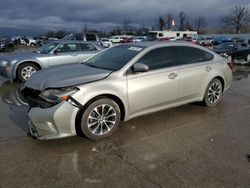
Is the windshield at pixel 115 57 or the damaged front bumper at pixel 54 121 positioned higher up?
the windshield at pixel 115 57

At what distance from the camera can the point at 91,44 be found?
979cm

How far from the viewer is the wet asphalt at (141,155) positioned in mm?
2910

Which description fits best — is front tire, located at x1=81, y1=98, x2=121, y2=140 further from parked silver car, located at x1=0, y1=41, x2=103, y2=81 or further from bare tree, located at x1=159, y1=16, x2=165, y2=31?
bare tree, located at x1=159, y1=16, x2=165, y2=31

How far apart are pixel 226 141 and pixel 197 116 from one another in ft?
3.91

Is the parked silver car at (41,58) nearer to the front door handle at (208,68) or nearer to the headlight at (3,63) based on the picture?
the headlight at (3,63)

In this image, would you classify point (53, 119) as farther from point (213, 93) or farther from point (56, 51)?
point (56, 51)

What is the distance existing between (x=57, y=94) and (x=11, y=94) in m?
3.91

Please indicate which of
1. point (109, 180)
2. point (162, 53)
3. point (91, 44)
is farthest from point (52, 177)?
point (91, 44)

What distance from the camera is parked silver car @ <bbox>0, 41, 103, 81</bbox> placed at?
27.1ft

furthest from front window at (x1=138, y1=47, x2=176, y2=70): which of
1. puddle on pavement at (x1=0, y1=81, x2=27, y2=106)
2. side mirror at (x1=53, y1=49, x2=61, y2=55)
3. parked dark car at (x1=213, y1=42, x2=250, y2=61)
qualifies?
parked dark car at (x1=213, y1=42, x2=250, y2=61)

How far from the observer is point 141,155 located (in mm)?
3484

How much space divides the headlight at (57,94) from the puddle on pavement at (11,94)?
234 cm

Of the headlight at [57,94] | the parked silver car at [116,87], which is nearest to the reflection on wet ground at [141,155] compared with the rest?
the parked silver car at [116,87]

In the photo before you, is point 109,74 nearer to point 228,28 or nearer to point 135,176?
point 135,176
